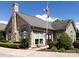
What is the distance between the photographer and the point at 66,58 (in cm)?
1695

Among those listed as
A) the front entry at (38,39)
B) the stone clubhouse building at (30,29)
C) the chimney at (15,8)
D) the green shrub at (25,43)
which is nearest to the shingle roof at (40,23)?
the stone clubhouse building at (30,29)

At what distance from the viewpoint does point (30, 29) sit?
2628 centimetres

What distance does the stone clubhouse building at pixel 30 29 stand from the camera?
26562mm

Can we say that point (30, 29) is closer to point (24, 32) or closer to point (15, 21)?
point (24, 32)

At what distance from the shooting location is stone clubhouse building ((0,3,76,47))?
26.6 metres

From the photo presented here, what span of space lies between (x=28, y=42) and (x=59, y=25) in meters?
9.23

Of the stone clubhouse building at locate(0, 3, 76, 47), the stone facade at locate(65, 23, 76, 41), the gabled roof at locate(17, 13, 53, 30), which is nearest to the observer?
the stone clubhouse building at locate(0, 3, 76, 47)

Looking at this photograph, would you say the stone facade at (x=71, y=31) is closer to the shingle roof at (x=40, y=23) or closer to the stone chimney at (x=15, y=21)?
the shingle roof at (x=40, y=23)

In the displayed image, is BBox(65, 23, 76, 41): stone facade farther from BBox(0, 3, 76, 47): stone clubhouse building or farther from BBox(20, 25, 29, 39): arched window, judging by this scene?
BBox(20, 25, 29, 39): arched window

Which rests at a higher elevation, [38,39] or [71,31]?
[71,31]

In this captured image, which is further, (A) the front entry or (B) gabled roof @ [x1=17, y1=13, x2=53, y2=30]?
(A) the front entry

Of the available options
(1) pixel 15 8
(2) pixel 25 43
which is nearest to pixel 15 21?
(1) pixel 15 8

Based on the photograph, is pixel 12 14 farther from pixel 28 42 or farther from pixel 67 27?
pixel 67 27

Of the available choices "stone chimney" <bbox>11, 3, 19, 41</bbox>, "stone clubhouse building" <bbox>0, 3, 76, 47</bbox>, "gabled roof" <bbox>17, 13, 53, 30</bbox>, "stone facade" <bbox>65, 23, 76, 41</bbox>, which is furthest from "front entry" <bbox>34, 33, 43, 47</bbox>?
"stone facade" <bbox>65, 23, 76, 41</bbox>
